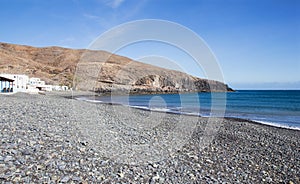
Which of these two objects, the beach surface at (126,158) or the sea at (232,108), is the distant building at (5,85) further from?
the beach surface at (126,158)

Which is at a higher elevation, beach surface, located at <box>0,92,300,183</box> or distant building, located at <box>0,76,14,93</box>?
distant building, located at <box>0,76,14,93</box>

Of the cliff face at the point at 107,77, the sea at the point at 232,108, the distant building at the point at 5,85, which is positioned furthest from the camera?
the cliff face at the point at 107,77

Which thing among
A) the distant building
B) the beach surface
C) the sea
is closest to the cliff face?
the sea

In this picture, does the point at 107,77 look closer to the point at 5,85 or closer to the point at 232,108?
the point at 5,85

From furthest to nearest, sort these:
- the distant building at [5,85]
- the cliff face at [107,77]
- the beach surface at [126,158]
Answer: the cliff face at [107,77]
the distant building at [5,85]
the beach surface at [126,158]

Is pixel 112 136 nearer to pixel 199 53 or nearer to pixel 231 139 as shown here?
pixel 199 53

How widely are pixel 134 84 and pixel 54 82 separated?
36.8 m

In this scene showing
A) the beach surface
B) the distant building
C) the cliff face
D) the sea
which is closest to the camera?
the beach surface

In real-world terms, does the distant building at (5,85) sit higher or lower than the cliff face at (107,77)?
lower


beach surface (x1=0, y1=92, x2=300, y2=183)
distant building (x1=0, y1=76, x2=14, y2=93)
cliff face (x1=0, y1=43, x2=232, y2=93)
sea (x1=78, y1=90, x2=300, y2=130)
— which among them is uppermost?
cliff face (x1=0, y1=43, x2=232, y2=93)

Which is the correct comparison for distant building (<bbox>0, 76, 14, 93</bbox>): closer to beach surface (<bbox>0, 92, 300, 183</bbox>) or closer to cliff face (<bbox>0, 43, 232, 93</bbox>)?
beach surface (<bbox>0, 92, 300, 183</bbox>)

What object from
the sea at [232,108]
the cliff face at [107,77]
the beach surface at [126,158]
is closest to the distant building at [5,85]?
the sea at [232,108]

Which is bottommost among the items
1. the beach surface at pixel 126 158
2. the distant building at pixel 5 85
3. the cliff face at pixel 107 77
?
the beach surface at pixel 126 158

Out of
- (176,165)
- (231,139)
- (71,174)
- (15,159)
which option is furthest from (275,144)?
(15,159)
